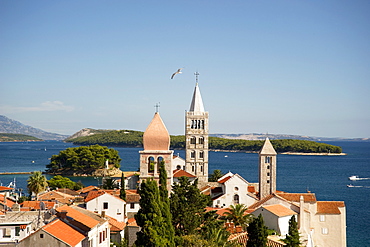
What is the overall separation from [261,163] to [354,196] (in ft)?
113

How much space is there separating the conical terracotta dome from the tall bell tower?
98.7ft

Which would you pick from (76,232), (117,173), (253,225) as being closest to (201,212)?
(253,225)

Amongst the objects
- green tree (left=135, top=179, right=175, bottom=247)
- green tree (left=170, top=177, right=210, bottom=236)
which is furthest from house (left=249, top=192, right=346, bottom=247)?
green tree (left=135, top=179, right=175, bottom=247)

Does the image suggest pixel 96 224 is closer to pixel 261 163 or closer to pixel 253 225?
pixel 253 225

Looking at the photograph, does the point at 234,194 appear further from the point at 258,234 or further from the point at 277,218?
the point at 258,234

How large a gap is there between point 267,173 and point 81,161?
65.8 meters

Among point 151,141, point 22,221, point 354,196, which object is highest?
point 151,141

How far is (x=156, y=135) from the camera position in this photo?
2900cm

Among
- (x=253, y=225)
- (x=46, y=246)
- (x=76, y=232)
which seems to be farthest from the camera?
(x=253, y=225)

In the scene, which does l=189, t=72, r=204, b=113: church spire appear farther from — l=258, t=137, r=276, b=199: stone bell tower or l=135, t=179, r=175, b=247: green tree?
l=135, t=179, r=175, b=247: green tree

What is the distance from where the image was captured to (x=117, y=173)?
106m

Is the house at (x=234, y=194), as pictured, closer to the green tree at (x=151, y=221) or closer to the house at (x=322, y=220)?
the house at (x=322, y=220)

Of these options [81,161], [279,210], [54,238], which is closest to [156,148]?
[54,238]

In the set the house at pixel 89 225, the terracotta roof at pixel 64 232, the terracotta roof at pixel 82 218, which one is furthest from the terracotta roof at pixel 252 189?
the terracotta roof at pixel 64 232
